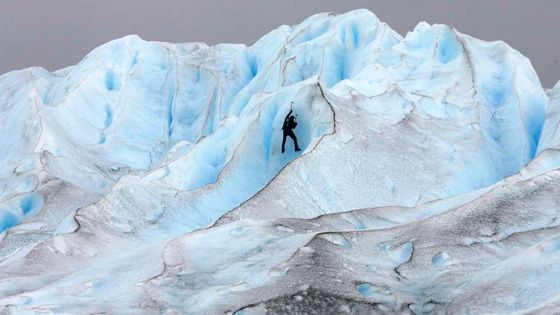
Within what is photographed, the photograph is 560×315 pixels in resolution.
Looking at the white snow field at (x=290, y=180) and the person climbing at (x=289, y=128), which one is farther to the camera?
the person climbing at (x=289, y=128)

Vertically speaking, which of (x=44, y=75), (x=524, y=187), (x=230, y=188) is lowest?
(x=44, y=75)

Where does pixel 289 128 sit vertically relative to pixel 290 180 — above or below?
above

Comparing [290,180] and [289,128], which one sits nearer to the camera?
[290,180]

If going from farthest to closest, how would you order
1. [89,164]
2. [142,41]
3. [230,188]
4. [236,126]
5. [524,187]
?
[142,41]
[89,164]
[236,126]
[230,188]
[524,187]

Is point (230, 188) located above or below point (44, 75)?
above

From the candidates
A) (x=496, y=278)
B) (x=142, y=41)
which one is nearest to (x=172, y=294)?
(x=496, y=278)

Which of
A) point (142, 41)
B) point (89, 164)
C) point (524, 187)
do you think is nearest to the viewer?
point (524, 187)

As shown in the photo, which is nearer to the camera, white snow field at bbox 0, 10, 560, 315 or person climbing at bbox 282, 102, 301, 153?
white snow field at bbox 0, 10, 560, 315

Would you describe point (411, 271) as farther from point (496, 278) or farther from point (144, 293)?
point (144, 293)
